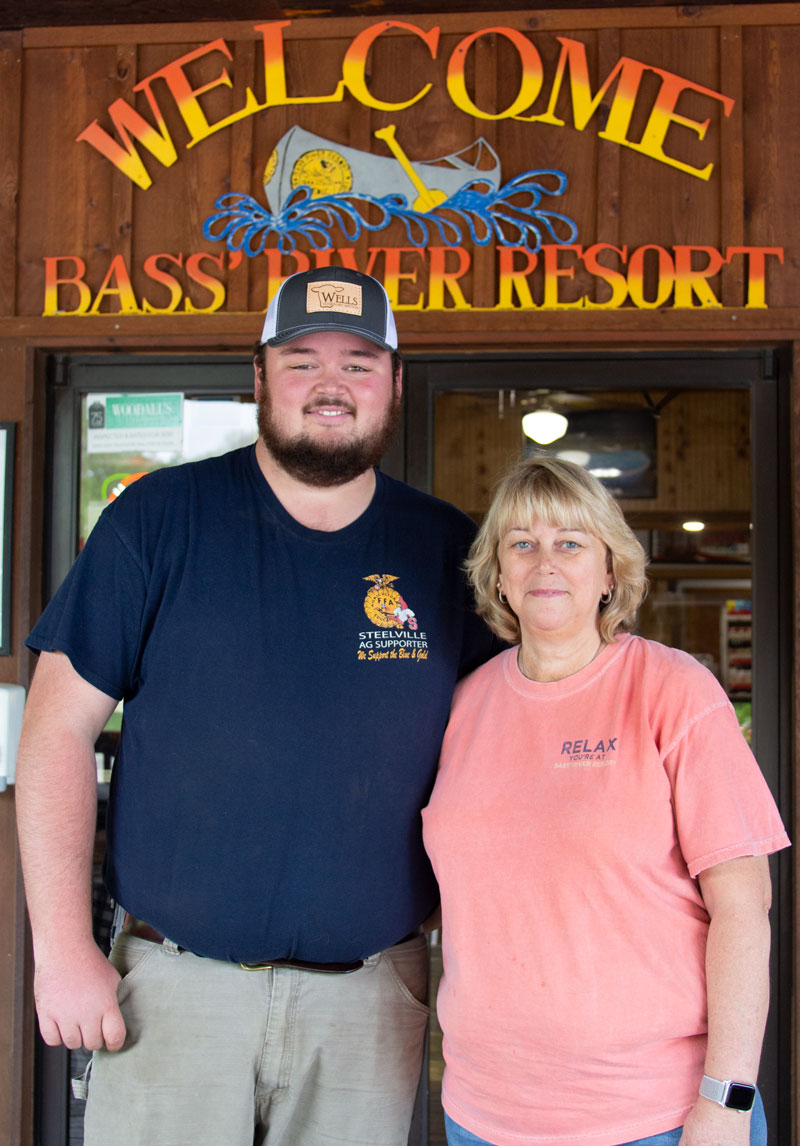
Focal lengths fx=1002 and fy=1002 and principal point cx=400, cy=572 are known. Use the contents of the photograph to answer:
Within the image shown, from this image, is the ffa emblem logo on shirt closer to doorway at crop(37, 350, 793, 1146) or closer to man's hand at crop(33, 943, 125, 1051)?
man's hand at crop(33, 943, 125, 1051)

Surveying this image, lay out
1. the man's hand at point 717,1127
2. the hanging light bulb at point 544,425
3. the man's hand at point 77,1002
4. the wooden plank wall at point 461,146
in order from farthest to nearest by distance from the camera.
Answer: the hanging light bulb at point 544,425 < the wooden plank wall at point 461,146 < the man's hand at point 77,1002 < the man's hand at point 717,1127

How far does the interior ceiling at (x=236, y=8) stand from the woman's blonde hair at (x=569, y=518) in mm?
1660

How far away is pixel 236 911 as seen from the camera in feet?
5.44

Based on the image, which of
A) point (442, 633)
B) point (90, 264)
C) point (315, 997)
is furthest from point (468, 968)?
point (90, 264)

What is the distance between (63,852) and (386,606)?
692 millimetres

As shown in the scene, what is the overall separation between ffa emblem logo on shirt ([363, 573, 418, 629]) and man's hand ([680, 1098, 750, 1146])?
88 centimetres

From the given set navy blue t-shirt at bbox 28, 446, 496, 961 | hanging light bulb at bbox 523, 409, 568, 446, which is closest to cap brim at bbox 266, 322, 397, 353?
navy blue t-shirt at bbox 28, 446, 496, 961

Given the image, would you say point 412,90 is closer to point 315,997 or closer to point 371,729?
point 371,729

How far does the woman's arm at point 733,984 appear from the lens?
4.67ft

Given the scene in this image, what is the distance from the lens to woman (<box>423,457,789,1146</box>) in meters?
1.46

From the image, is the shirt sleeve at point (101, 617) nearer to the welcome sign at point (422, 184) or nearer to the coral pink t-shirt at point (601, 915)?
the coral pink t-shirt at point (601, 915)

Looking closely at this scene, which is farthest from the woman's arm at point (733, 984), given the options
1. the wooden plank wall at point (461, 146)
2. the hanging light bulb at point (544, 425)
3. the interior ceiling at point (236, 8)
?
the interior ceiling at point (236, 8)

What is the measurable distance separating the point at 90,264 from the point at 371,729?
185 centimetres

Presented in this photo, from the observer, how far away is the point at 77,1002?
163cm
